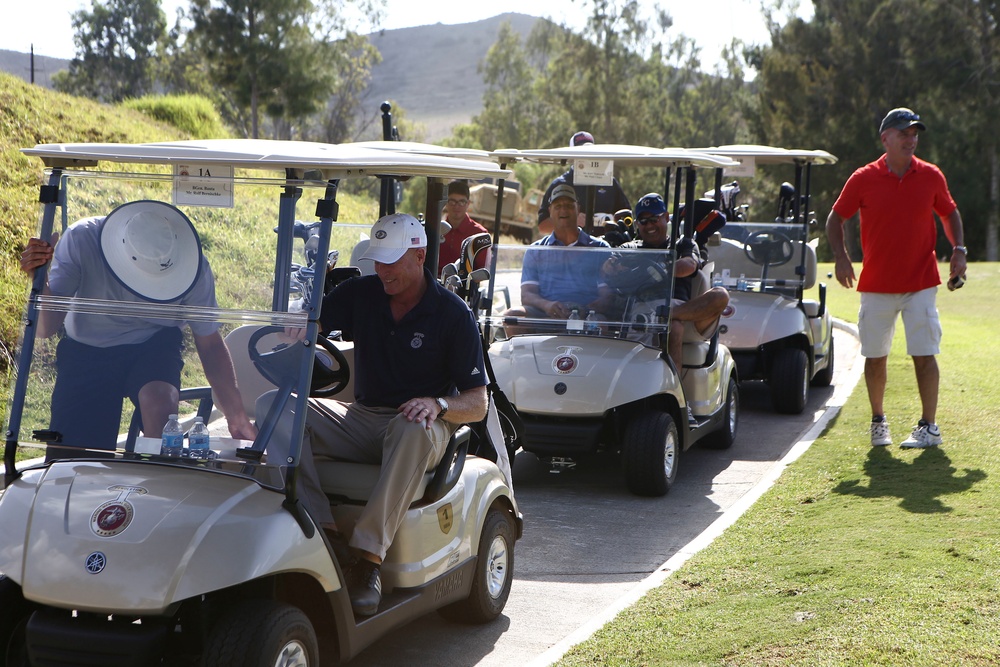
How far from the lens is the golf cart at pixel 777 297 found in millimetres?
9023

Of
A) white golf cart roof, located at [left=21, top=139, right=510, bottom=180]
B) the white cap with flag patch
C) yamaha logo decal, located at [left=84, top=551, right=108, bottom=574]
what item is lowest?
yamaha logo decal, located at [left=84, top=551, right=108, bottom=574]

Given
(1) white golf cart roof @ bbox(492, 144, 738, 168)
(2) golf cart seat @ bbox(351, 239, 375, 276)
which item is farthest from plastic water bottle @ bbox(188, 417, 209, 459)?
(1) white golf cart roof @ bbox(492, 144, 738, 168)

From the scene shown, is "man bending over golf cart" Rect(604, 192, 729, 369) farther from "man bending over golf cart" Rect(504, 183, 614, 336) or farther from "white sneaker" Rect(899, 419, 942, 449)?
"white sneaker" Rect(899, 419, 942, 449)

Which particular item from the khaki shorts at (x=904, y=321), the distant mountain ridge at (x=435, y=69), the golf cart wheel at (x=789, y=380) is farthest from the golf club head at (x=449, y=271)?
the distant mountain ridge at (x=435, y=69)

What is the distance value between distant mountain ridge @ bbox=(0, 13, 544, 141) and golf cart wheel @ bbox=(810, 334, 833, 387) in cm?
11667

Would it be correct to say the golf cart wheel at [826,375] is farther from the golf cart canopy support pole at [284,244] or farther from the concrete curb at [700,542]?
the golf cart canopy support pole at [284,244]

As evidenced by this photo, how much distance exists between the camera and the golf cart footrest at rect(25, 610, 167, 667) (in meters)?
3.04

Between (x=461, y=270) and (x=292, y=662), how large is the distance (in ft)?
10.3

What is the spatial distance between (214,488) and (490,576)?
4.83 feet

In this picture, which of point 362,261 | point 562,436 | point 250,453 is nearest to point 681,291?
point 562,436

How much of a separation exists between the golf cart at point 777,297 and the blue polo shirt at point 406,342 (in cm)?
494

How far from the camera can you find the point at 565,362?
6.59 meters

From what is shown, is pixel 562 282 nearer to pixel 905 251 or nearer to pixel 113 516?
pixel 905 251

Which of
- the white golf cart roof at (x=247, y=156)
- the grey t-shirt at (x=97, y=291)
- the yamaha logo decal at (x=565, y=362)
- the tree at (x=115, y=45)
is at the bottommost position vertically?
the yamaha logo decal at (x=565, y=362)
